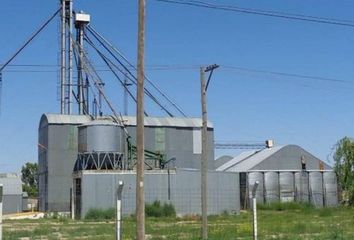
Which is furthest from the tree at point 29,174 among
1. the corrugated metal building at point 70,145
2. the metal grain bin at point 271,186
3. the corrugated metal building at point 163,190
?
the corrugated metal building at point 163,190

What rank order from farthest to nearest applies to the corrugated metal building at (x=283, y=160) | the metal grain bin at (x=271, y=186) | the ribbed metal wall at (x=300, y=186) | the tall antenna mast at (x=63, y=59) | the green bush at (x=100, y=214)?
the corrugated metal building at (x=283, y=160) < the ribbed metal wall at (x=300, y=186) < the metal grain bin at (x=271, y=186) < the tall antenna mast at (x=63, y=59) < the green bush at (x=100, y=214)

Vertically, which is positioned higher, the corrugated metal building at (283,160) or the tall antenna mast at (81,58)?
the tall antenna mast at (81,58)

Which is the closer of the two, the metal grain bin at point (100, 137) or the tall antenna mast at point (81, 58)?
the metal grain bin at point (100, 137)

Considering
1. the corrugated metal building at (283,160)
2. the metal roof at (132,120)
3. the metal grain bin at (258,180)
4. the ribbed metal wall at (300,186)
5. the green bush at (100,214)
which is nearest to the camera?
the green bush at (100,214)

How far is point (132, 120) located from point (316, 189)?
74.8 ft

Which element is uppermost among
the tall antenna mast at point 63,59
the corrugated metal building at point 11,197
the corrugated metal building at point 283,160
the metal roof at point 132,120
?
the tall antenna mast at point 63,59

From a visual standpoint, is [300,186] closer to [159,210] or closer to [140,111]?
[159,210]

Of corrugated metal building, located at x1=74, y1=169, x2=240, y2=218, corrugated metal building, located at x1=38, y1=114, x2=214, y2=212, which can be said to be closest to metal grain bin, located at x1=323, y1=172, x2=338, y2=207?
corrugated metal building, located at x1=38, y1=114, x2=214, y2=212

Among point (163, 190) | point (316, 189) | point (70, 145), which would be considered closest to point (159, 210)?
point (163, 190)

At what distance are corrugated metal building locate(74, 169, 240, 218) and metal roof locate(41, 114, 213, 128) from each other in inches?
377

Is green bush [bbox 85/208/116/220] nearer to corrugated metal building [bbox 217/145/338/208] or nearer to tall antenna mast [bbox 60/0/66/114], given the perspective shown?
tall antenna mast [bbox 60/0/66/114]

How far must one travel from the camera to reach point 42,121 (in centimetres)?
7338

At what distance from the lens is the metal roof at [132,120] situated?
231 feet

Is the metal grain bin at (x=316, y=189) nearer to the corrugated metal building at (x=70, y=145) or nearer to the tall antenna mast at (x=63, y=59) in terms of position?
the corrugated metal building at (x=70, y=145)
